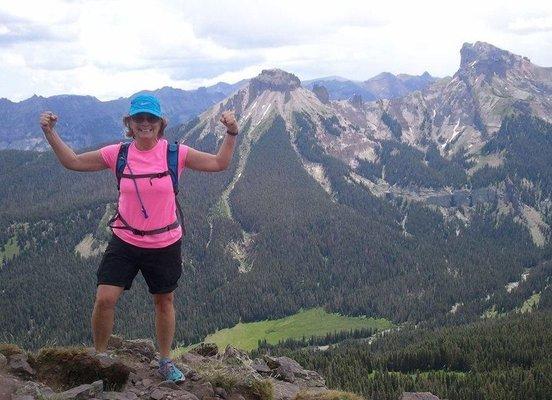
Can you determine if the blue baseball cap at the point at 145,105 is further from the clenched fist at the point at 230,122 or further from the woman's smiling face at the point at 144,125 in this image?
the clenched fist at the point at 230,122

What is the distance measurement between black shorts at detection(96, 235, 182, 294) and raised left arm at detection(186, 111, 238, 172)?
7.52ft

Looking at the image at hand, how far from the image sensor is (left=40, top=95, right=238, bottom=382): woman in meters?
13.8

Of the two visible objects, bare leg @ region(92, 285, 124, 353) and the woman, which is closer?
the woman

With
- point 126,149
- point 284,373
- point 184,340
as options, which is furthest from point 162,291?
point 184,340

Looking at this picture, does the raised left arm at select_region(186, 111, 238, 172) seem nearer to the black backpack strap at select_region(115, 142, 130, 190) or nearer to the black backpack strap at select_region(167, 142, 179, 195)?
the black backpack strap at select_region(167, 142, 179, 195)

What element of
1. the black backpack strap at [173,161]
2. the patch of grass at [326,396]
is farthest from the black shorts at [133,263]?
the patch of grass at [326,396]

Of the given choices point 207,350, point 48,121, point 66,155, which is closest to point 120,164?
point 66,155

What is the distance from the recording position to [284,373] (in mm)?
26312

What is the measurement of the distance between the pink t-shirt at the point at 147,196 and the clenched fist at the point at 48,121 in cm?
150

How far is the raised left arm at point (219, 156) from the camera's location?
14461 mm

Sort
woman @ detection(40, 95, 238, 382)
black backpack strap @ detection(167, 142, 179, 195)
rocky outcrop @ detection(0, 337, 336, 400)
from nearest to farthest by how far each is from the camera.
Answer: rocky outcrop @ detection(0, 337, 336, 400) → woman @ detection(40, 95, 238, 382) → black backpack strap @ detection(167, 142, 179, 195)

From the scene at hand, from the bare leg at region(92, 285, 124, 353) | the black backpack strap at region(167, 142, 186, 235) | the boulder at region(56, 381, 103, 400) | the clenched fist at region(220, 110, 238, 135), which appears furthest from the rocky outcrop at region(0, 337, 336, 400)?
the clenched fist at region(220, 110, 238, 135)

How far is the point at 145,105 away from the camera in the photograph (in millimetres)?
13875

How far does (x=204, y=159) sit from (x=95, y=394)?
7.22m
